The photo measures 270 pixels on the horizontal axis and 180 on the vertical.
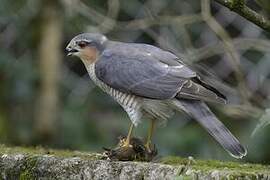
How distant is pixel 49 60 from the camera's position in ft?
23.1

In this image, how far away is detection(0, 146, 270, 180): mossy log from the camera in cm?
358

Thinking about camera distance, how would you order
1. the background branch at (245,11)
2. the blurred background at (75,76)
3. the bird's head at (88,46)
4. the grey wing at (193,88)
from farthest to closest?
the blurred background at (75,76)
the bird's head at (88,46)
the grey wing at (193,88)
the background branch at (245,11)

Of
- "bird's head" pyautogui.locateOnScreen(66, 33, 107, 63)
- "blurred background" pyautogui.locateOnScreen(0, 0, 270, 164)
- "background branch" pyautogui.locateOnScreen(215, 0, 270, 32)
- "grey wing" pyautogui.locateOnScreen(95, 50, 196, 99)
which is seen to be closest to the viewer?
"background branch" pyautogui.locateOnScreen(215, 0, 270, 32)

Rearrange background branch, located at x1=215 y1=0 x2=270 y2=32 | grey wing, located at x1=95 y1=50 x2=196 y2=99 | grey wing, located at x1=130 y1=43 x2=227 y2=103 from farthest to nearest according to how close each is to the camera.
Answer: grey wing, located at x1=95 y1=50 x2=196 y2=99
grey wing, located at x1=130 y1=43 x2=227 y2=103
background branch, located at x1=215 y1=0 x2=270 y2=32

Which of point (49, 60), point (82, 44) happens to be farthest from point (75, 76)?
point (82, 44)

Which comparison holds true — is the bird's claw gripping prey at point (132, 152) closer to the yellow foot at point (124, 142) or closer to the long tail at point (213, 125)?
the yellow foot at point (124, 142)

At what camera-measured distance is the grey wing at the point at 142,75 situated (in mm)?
4246

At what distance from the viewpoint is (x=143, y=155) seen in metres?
4.10

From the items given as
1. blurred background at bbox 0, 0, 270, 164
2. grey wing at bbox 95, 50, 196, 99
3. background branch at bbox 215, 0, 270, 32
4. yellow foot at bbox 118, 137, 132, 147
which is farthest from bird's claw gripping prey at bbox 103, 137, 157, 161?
blurred background at bbox 0, 0, 270, 164

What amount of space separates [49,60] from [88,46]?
2.44 meters

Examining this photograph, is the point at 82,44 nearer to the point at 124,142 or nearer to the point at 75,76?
the point at 124,142

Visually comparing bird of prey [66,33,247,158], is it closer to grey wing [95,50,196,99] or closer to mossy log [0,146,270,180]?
grey wing [95,50,196,99]

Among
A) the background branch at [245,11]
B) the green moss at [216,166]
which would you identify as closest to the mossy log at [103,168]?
the green moss at [216,166]

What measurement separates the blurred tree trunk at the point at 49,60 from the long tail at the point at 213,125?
2.88m
